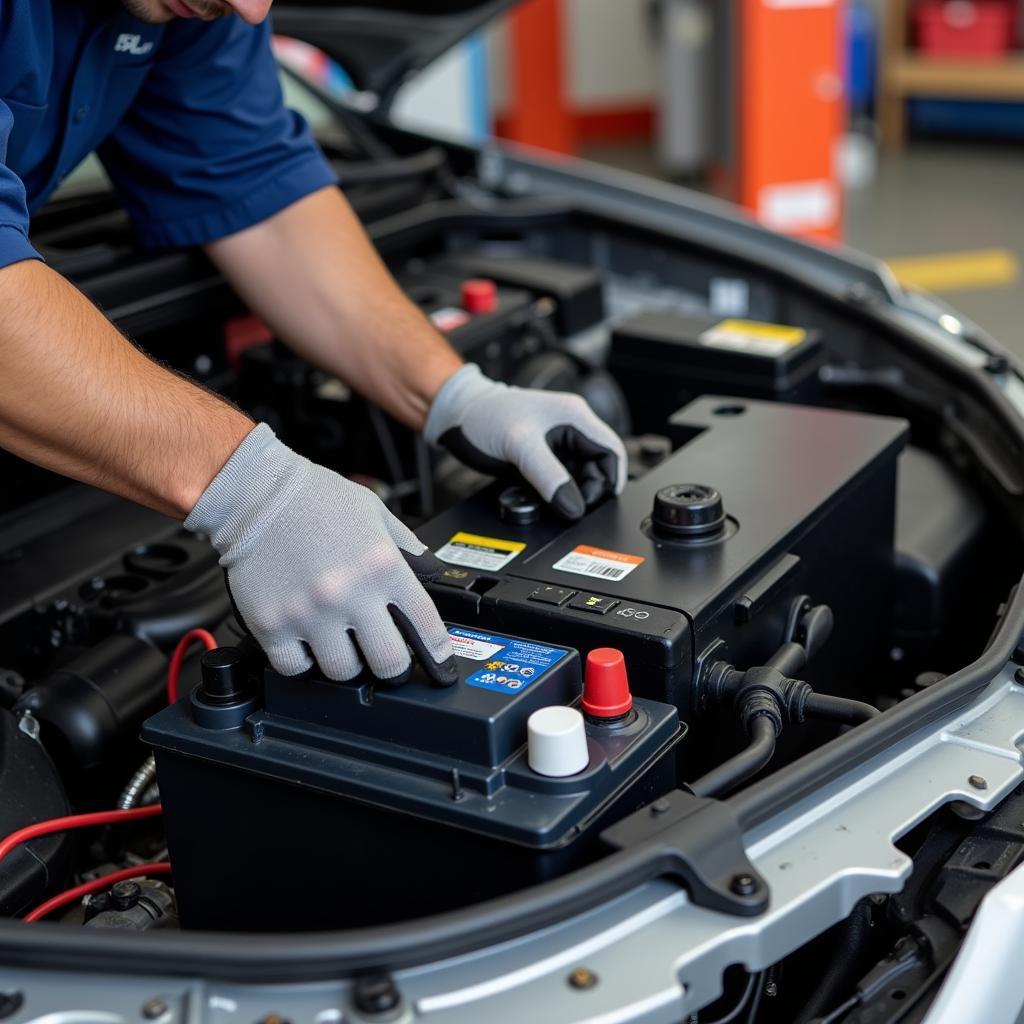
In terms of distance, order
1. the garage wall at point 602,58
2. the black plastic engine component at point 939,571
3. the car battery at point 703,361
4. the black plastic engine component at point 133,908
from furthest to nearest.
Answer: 1. the garage wall at point 602,58
2. the car battery at point 703,361
3. the black plastic engine component at point 939,571
4. the black plastic engine component at point 133,908

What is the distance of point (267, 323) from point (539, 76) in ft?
16.8

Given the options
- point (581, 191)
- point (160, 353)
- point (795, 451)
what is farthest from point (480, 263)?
point (795, 451)

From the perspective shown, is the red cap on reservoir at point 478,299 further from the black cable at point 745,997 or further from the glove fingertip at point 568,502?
the black cable at point 745,997

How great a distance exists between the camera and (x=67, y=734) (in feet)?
3.91

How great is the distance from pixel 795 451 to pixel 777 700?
1.13 feet

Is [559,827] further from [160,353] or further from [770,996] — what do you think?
[160,353]

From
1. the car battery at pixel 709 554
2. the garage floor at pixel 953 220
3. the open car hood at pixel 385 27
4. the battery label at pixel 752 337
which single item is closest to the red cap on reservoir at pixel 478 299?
the battery label at pixel 752 337

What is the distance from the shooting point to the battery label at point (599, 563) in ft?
3.53

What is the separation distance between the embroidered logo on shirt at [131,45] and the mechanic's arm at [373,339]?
0.23 metres

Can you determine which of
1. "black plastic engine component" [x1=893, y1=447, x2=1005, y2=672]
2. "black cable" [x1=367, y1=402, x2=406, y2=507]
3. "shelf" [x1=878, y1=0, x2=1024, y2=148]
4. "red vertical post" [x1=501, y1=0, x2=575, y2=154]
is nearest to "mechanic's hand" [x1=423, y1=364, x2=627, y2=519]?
"black cable" [x1=367, y1=402, x2=406, y2=507]

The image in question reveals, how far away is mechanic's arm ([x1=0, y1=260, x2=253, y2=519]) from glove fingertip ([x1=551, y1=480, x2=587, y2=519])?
283 mm

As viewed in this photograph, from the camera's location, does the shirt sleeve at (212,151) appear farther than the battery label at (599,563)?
Yes

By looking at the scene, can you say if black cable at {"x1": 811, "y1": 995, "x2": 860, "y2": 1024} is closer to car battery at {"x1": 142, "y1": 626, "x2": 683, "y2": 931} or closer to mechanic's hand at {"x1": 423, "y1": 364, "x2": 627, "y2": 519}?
car battery at {"x1": 142, "y1": 626, "x2": 683, "y2": 931}

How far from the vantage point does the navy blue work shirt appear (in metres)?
1.33
